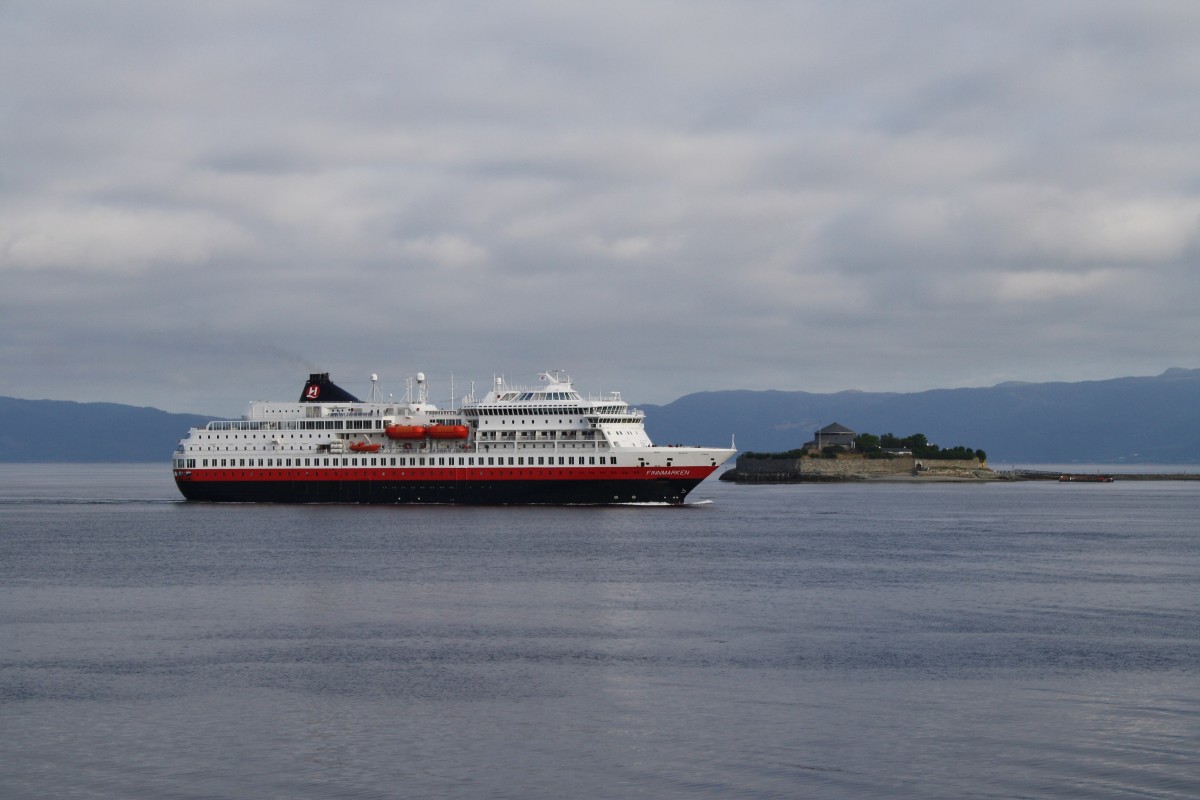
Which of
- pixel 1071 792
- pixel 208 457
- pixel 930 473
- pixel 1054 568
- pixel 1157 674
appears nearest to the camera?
pixel 1071 792

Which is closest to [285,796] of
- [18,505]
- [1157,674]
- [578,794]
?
[578,794]

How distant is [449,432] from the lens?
7838 cm

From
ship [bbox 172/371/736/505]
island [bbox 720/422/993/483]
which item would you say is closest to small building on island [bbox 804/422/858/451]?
island [bbox 720/422/993/483]

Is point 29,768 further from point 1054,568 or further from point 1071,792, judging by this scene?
point 1054,568

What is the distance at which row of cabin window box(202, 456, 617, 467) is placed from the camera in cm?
7531

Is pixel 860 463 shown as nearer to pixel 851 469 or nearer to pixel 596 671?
pixel 851 469

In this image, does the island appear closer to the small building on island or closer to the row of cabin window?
the small building on island

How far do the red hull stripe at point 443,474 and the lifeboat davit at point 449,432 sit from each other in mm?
2005

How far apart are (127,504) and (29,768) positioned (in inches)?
3233

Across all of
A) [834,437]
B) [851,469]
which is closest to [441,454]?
[851,469]

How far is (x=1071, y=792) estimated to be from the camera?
61.5ft

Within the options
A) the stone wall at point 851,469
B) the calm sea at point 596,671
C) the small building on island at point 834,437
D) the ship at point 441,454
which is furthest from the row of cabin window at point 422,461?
the small building on island at point 834,437

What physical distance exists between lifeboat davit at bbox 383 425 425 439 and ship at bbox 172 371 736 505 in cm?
6

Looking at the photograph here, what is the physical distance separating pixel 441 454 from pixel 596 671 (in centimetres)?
5162
